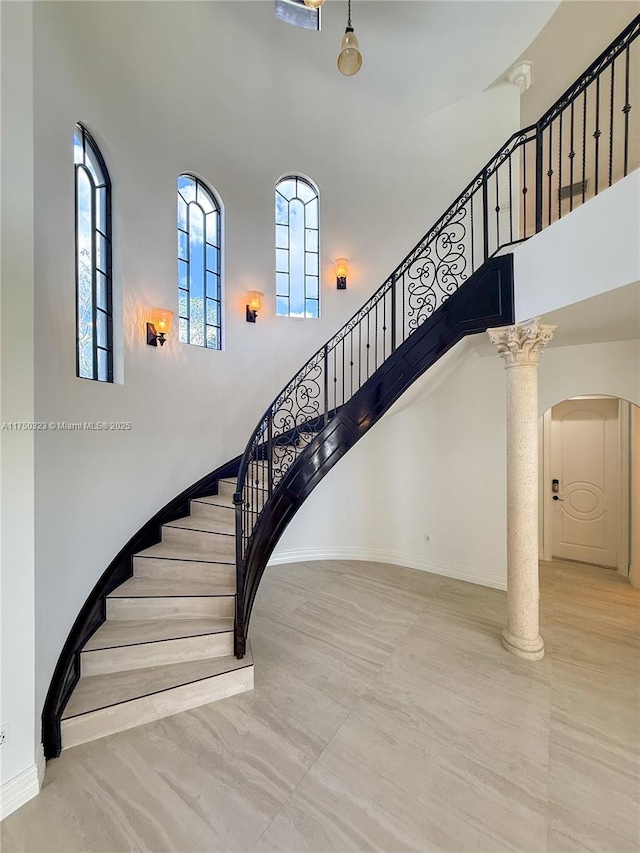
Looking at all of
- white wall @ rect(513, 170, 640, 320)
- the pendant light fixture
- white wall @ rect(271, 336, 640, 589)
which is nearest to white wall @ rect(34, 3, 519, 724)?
the pendant light fixture

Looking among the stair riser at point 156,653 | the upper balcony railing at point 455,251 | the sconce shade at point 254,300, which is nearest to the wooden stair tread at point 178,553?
the upper balcony railing at point 455,251

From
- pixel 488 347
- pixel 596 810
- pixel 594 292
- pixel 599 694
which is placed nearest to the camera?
pixel 596 810

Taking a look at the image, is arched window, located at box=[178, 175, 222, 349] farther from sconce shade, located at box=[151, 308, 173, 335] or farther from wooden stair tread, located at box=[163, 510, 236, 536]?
wooden stair tread, located at box=[163, 510, 236, 536]

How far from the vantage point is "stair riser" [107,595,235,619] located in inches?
118

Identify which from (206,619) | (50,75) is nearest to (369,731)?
(206,619)

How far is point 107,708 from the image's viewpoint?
2.30 meters

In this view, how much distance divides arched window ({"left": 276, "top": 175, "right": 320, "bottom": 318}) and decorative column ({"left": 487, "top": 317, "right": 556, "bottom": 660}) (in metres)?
3.08

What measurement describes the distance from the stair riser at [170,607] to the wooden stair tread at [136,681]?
361mm

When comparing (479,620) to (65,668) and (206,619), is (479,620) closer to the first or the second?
(206,619)

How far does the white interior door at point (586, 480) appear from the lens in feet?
16.0

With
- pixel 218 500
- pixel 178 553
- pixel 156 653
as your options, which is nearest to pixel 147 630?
pixel 156 653

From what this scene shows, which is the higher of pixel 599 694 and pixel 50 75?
pixel 50 75

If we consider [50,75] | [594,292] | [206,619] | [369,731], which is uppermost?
[50,75]

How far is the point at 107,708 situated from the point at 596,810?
2886 millimetres
